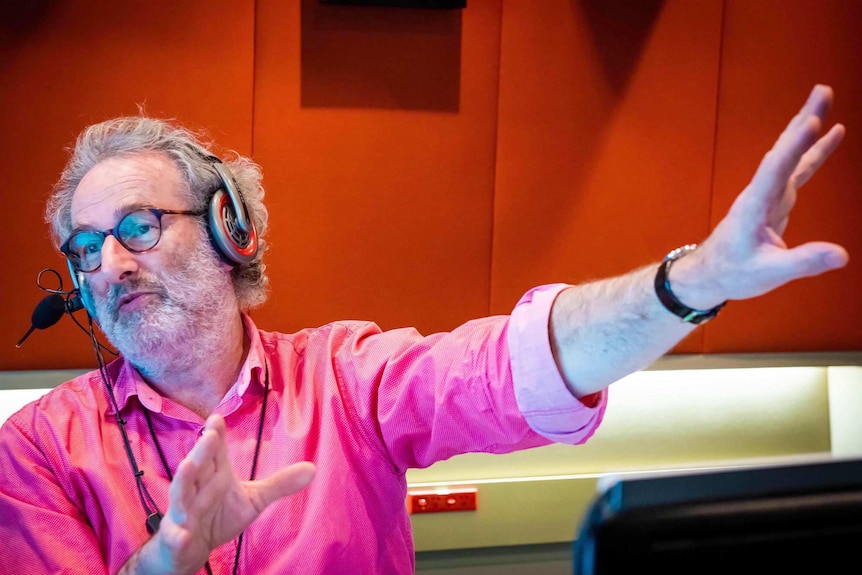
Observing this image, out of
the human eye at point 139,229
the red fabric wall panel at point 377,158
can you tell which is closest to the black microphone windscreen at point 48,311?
the human eye at point 139,229

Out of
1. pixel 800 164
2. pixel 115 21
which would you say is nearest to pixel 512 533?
pixel 800 164

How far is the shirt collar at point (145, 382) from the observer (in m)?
1.14

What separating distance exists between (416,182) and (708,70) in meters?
0.91

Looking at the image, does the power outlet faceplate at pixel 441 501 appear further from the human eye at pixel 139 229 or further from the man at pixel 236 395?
the human eye at pixel 139 229

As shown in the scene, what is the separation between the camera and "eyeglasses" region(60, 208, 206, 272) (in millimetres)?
1177

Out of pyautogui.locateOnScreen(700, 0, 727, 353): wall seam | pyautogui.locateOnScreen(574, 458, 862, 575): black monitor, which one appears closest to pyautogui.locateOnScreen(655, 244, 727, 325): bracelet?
pyautogui.locateOnScreen(574, 458, 862, 575): black monitor

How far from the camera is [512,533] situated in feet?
6.77

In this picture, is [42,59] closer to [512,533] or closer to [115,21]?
[115,21]

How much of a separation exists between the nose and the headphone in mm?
146

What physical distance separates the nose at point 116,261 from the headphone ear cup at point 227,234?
144 mm

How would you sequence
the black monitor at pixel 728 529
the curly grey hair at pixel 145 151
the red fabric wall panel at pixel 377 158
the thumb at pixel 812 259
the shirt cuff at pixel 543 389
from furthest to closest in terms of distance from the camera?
the red fabric wall panel at pixel 377 158
the curly grey hair at pixel 145 151
the shirt cuff at pixel 543 389
the thumb at pixel 812 259
the black monitor at pixel 728 529

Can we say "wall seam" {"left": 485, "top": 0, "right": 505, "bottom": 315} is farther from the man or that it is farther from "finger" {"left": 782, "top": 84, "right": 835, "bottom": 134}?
"finger" {"left": 782, "top": 84, "right": 835, "bottom": 134}

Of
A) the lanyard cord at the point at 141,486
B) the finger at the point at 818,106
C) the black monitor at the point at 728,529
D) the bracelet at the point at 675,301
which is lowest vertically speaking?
the lanyard cord at the point at 141,486

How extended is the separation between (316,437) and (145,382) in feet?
1.06
